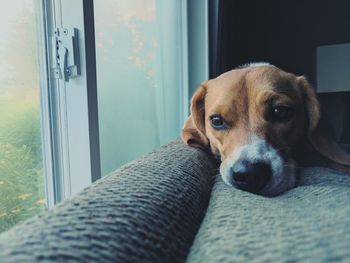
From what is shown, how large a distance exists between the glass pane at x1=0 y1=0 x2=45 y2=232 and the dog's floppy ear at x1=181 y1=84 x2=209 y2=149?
0.52 meters

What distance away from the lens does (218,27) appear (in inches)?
104

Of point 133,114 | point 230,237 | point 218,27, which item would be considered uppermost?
point 218,27

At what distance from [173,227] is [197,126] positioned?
96 centimetres

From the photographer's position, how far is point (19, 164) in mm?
1157

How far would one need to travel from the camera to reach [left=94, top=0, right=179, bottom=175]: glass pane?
1.54 meters

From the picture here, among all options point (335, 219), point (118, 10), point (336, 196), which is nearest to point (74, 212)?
point (335, 219)

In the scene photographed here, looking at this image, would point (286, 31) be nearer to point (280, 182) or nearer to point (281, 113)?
point (281, 113)

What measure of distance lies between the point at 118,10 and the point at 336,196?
1.28 metres

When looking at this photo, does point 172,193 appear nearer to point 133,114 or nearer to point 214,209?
point 214,209

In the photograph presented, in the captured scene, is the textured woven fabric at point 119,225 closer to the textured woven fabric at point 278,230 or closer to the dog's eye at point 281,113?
the textured woven fabric at point 278,230

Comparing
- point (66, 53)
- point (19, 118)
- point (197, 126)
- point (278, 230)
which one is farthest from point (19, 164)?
point (278, 230)

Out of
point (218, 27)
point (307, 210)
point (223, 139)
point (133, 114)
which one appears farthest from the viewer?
point (218, 27)

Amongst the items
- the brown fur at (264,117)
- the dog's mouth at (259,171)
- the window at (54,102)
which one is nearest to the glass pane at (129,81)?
the window at (54,102)

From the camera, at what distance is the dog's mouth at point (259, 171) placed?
1038 millimetres
